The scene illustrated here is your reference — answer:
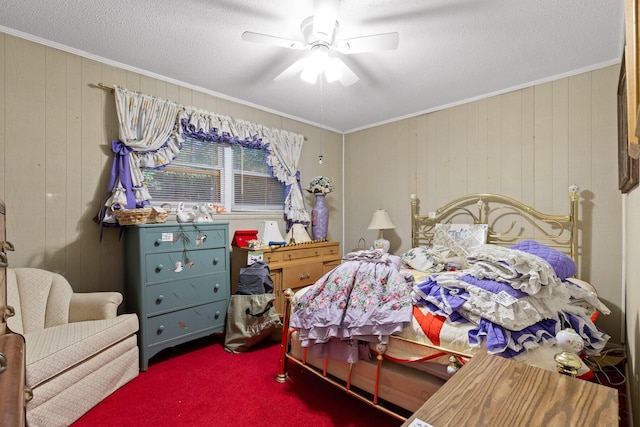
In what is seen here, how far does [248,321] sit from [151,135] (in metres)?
1.94

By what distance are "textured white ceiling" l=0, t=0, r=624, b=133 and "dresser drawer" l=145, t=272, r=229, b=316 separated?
76.6 inches

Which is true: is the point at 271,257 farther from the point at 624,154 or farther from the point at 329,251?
the point at 624,154

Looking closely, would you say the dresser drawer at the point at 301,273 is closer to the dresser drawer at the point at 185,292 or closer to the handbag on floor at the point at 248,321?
the handbag on floor at the point at 248,321

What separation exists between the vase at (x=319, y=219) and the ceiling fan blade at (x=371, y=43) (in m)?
2.32

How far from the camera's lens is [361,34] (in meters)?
2.34

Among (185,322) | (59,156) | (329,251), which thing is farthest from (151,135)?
(329,251)

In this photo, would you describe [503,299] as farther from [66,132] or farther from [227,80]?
[66,132]

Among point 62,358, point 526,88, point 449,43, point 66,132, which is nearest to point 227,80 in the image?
point 66,132

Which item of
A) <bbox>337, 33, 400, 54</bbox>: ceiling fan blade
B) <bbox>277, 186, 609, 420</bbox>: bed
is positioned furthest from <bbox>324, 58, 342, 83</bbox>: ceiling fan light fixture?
<bbox>277, 186, 609, 420</bbox>: bed

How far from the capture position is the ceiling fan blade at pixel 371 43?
1940 millimetres

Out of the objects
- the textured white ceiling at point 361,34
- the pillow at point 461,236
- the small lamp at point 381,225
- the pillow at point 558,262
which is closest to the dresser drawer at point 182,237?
the textured white ceiling at point 361,34

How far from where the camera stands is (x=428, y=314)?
1672 mm

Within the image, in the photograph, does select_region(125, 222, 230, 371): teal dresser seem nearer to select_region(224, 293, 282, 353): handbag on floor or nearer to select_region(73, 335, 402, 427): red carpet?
select_region(224, 293, 282, 353): handbag on floor

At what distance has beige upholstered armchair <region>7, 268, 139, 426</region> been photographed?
171cm
